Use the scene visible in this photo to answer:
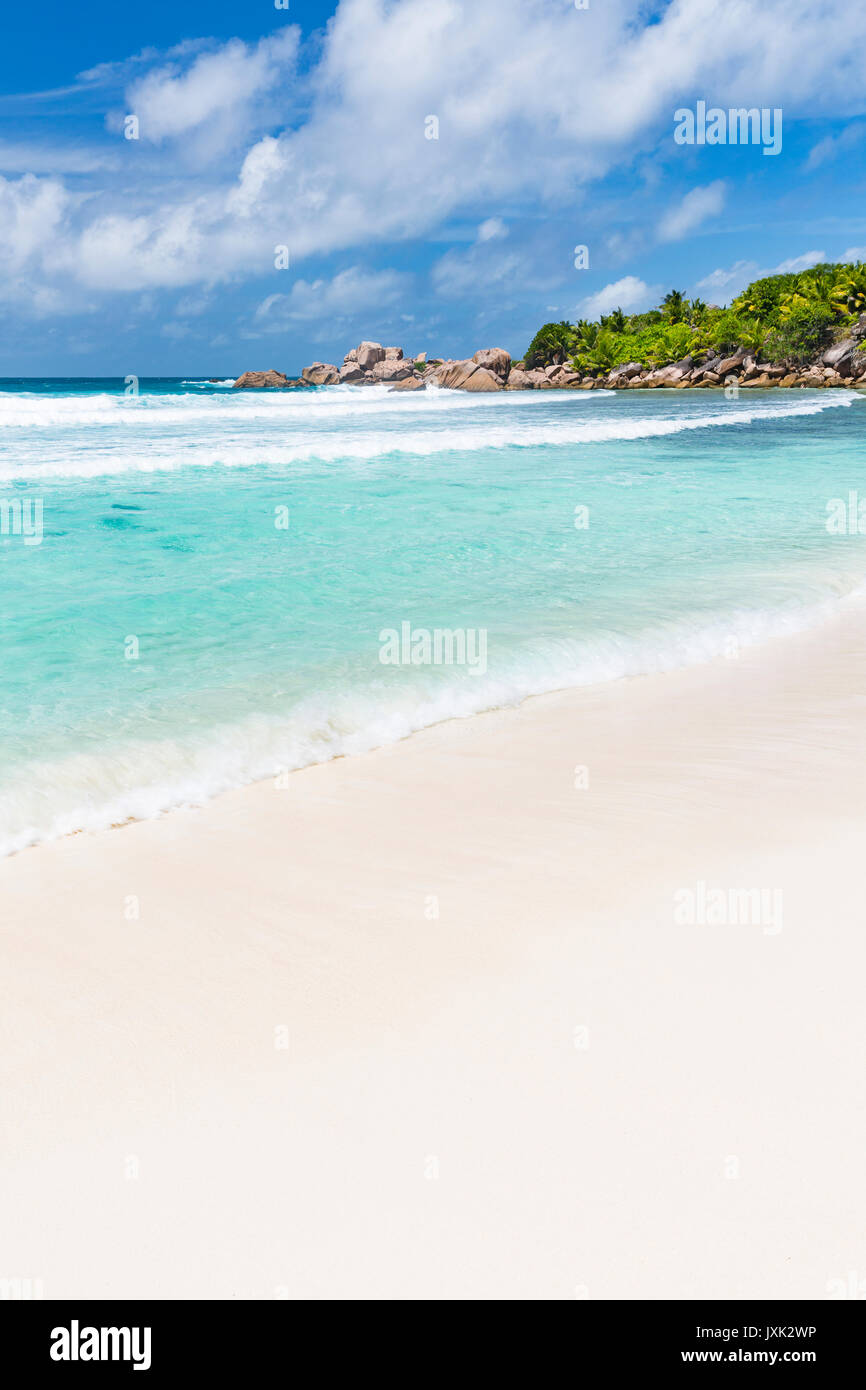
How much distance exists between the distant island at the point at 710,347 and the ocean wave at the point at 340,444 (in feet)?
155

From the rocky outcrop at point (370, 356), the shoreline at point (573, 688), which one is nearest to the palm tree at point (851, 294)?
the rocky outcrop at point (370, 356)

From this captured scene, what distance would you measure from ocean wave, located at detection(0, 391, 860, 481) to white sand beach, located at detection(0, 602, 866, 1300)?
1704 centimetres

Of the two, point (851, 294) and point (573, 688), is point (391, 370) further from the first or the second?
point (573, 688)

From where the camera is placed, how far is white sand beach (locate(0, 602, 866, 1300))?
7.06ft

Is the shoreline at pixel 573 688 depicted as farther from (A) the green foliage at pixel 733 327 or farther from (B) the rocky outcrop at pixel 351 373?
(B) the rocky outcrop at pixel 351 373

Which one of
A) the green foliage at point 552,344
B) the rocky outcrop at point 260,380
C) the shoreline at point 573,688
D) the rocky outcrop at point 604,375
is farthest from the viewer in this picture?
the rocky outcrop at point 260,380

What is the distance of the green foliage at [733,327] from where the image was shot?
79.7 m

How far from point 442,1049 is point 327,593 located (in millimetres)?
6741

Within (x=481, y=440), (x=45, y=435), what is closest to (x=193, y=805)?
(x=481, y=440)

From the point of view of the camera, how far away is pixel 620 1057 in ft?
8.77

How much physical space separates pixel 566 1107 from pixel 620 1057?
10.5 inches

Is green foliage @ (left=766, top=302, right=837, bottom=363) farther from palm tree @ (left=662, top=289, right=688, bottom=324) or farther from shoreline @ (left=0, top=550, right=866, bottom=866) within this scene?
shoreline @ (left=0, top=550, right=866, bottom=866)

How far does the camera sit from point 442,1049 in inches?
109
